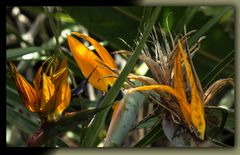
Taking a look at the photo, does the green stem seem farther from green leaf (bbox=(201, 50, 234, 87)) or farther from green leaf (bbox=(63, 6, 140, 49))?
green leaf (bbox=(63, 6, 140, 49))

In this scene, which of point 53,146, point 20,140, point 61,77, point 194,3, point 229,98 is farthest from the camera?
point 20,140

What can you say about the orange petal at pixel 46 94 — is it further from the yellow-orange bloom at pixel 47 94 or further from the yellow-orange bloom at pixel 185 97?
the yellow-orange bloom at pixel 185 97

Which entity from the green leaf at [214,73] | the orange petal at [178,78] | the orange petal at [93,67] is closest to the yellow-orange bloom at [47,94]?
the orange petal at [93,67]

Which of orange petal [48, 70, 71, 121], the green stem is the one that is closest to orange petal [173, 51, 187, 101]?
the green stem

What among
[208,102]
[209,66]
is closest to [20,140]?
[209,66]

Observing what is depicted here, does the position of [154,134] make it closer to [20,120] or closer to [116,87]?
[116,87]

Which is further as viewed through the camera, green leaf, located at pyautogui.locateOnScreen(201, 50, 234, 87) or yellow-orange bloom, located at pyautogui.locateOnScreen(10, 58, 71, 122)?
green leaf, located at pyautogui.locateOnScreen(201, 50, 234, 87)

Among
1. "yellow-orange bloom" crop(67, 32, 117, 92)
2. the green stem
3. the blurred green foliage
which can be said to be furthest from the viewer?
the blurred green foliage

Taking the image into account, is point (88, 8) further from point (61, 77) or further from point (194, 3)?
point (61, 77)
